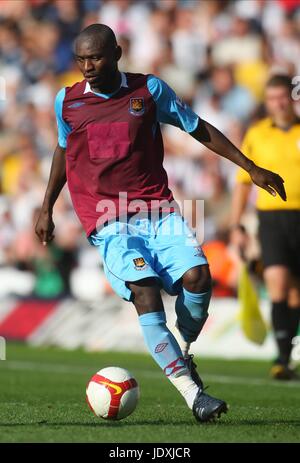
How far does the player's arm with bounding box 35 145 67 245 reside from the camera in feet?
23.3

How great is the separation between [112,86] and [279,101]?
12.8 ft

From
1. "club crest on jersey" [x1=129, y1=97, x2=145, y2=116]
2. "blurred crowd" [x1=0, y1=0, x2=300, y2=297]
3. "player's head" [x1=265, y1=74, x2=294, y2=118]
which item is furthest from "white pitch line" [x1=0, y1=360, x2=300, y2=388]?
"club crest on jersey" [x1=129, y1=97, x2=145, y2=116]

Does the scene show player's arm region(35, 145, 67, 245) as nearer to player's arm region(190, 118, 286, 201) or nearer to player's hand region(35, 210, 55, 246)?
player's hand region(35, 210, 55, 246)

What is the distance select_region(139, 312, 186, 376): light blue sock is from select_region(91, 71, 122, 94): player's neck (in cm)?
143

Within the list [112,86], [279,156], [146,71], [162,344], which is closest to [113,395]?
[162,344]

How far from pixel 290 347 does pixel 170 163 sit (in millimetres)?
5673

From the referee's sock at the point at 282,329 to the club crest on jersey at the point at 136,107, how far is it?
4134 mm

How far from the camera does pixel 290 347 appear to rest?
33.7 feet

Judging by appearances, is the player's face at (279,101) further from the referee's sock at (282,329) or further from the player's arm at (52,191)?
the player's arm at (52,191)

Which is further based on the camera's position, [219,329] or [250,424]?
[219,329]
